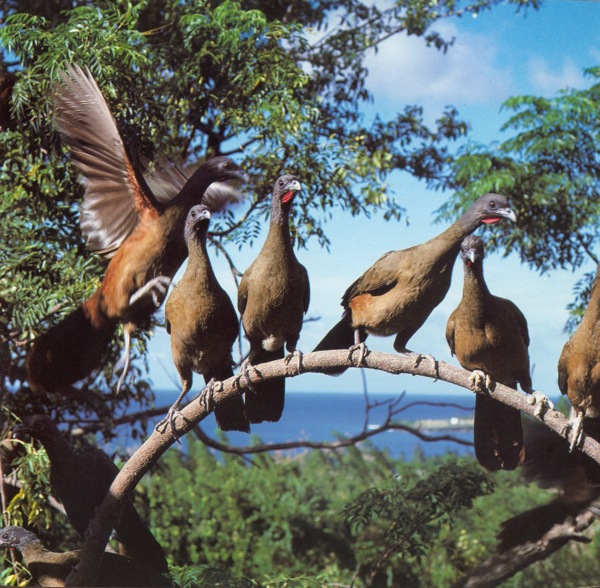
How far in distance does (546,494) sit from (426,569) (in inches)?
38.4

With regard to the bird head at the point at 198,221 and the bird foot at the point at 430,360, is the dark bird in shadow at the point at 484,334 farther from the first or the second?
the bird head at the point at 198,221

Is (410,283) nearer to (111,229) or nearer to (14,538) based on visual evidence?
(111,229)

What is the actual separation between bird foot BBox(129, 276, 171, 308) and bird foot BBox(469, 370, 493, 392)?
103 centimetres

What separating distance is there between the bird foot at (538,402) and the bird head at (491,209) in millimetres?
536

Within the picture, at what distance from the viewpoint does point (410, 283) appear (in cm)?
245

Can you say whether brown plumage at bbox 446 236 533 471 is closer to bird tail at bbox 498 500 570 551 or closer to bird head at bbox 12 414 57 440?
bird tail at bbox 498 500 570 551

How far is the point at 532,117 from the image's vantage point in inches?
137

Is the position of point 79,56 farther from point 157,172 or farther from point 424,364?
point 424,364

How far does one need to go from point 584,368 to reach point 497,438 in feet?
1.34

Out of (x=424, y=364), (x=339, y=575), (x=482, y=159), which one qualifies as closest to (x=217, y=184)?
(x=424, y=364)

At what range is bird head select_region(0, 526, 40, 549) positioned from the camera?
2793 mm

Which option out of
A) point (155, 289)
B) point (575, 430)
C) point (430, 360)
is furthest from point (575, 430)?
point (155, 289)

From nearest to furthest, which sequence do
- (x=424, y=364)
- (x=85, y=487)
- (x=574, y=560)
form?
(x=424, y=364), (x=85, y=487), (x=574, y=560)

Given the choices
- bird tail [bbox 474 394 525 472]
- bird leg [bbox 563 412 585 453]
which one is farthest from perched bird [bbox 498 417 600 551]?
bird leg [bbox 563 412 585 453]
